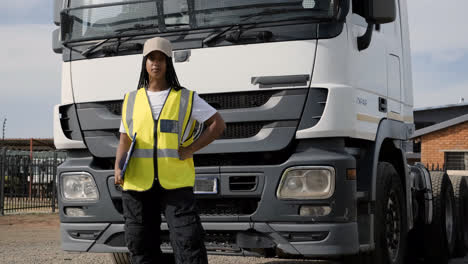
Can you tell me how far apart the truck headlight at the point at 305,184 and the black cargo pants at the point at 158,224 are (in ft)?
3.23

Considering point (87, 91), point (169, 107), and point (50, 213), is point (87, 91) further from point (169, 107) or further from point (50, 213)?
point (50, 213)

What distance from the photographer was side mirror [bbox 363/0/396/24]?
5.59 meters

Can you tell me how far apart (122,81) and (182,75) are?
1.74 feet

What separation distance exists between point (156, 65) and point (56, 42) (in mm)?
2157

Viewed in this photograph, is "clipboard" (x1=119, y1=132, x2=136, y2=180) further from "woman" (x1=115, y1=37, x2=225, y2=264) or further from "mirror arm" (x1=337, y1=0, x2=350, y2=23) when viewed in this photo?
"mirror arm" (x1=337, y1=0, x2=350, y2=23)

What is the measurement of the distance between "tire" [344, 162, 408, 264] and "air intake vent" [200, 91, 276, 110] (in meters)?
1.25

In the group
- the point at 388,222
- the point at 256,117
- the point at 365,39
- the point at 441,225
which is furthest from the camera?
the point at 441,225

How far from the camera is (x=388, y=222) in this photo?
623 cm

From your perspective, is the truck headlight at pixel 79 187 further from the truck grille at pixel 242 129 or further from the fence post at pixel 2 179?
the fence post at pixel 2 179

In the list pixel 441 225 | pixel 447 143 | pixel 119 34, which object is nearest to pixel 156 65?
pixel 119 34

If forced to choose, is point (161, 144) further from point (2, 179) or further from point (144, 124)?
point (2, 179)

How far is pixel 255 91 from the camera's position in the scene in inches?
215

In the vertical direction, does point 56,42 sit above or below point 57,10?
below

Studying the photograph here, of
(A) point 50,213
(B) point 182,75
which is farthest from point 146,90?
(A) point 50,213
